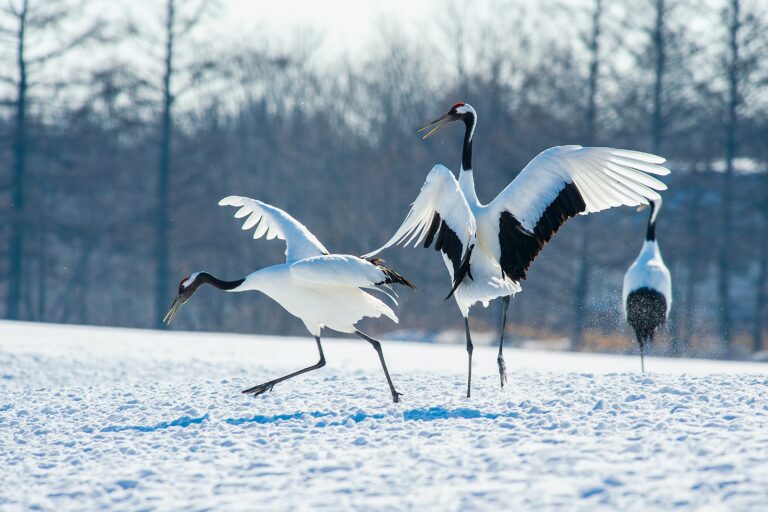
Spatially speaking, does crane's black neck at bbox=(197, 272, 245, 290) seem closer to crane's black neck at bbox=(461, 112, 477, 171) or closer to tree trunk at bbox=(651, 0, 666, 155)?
crane's black neck at bbox=(461, 112, 477, 171)

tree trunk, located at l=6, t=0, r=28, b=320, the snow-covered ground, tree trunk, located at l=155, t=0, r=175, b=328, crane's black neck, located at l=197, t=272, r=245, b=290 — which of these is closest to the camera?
the snow-covered ground

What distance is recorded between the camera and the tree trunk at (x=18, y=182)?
24375mm

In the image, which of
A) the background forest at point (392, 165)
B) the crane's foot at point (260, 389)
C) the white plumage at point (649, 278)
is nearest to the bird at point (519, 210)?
the crane's foot at point (260, 389)

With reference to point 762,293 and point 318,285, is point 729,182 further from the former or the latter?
point 318,285

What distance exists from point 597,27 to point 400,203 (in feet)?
23.2

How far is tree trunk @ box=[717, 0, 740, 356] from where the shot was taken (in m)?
21.9

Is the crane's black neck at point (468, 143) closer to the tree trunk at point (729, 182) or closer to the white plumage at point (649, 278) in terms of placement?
the white plumage at point (649, 278)

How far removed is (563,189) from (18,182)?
2060 centimetres

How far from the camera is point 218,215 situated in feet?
94.2

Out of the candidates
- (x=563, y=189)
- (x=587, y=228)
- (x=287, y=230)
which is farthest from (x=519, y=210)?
(x=587, y=228)

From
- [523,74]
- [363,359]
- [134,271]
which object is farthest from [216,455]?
[134,271]

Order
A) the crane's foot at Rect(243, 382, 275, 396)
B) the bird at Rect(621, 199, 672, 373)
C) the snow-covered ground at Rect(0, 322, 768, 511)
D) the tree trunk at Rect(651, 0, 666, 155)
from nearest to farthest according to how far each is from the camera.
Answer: the snow-covered ground at Rect(0, 322, 768, 511), the crane's foot at Rect(243, 382, 275, 396), the bird at Rect(621, 199, 672, 373), the tree trunk at Rect(651, 0, 666, 155)

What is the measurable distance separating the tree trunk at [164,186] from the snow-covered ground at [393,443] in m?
15.0

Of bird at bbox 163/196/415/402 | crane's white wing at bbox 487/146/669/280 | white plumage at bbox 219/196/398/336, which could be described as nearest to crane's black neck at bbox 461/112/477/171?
crane's white wing at bbox 487/146/669/280
